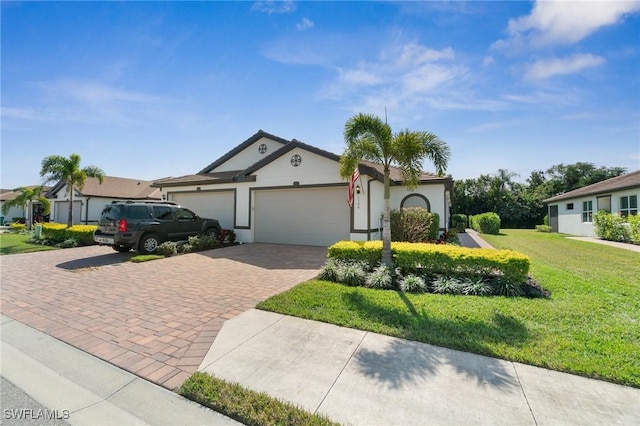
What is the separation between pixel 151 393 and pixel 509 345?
13.8 ft

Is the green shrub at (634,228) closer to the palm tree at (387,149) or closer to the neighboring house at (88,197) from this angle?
the palm tree at (387,149)

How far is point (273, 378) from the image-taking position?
120 inches

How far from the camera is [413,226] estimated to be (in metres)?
11.1

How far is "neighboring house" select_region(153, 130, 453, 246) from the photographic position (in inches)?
450

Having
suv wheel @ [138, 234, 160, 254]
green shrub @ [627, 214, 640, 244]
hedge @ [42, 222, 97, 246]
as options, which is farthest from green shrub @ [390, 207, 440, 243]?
hedge @ [42, 222, 97, 246]

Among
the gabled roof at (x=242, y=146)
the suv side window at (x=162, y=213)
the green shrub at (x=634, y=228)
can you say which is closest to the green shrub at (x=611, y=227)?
the green shrub at (x=634, y=228)

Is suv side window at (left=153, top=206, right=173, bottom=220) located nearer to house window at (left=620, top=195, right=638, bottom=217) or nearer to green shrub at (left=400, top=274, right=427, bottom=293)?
green shrub at (left=400, top=274, right=427, bottom=293)

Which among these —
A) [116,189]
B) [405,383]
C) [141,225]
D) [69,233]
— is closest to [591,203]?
[405,383]

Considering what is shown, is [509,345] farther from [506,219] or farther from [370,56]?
[506,219]

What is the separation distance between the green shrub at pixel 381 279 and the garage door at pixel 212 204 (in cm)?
967

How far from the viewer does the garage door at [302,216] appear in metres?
12.0

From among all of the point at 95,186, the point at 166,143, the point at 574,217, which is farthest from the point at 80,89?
the point at 574,217

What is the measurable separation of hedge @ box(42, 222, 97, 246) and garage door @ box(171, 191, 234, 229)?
4.13 meters

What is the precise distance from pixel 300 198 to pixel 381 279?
718 cm
